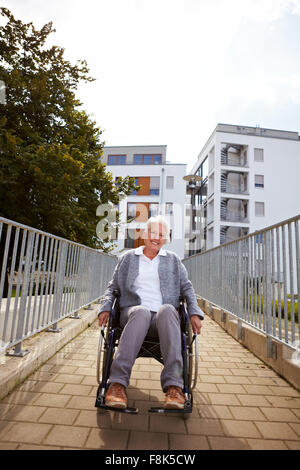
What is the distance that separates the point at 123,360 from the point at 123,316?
0.42 m

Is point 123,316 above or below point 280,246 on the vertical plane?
below

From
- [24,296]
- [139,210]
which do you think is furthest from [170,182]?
[24,296]

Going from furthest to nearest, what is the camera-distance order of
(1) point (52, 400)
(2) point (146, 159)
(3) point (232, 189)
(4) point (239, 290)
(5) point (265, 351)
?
(2) point (146, 159) < (3) point (232, 189) < (4) point (239, 290) < (5) point (265, 351) < (1) point (52, 400)

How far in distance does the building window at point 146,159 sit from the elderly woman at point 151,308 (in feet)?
101

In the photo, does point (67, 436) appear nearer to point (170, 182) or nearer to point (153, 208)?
point (153, 208)

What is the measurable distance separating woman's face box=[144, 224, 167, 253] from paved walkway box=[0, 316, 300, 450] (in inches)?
47.5

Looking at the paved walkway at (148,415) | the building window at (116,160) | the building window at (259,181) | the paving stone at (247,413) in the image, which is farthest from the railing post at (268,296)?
the building window at (116,160)

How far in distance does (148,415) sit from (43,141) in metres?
8.96

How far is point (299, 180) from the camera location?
104 feet

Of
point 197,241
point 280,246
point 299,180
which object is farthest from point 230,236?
point 280,246

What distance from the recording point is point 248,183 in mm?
30641

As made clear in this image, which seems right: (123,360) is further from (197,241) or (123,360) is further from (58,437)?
(197,241)

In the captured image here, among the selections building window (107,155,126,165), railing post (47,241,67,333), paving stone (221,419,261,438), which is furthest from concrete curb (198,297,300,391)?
building window (107,155,126,165)

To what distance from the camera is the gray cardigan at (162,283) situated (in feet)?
8.18
